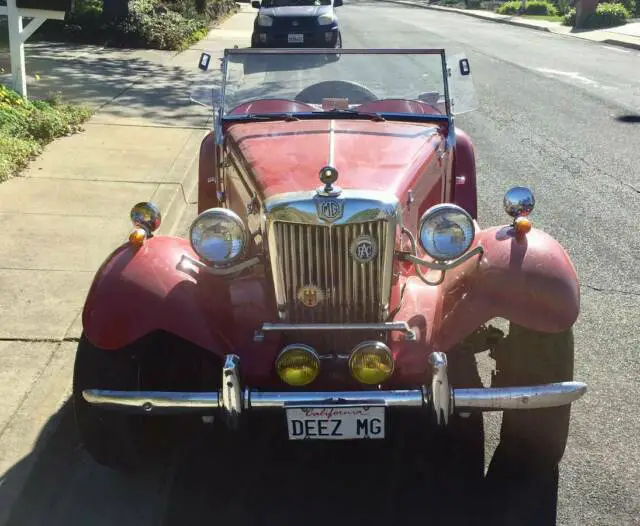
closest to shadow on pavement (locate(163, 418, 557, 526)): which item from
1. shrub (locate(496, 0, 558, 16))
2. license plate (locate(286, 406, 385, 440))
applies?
license plate (locate(286, 406, 385, 440))

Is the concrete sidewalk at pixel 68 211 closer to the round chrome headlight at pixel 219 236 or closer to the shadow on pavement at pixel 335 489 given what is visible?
the shadow on pavement at pixel 335 489

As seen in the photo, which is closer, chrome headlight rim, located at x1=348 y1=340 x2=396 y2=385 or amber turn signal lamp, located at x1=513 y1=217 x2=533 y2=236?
chrome headlight rim, located at x1=348 y1=340 x2=396 y2=385

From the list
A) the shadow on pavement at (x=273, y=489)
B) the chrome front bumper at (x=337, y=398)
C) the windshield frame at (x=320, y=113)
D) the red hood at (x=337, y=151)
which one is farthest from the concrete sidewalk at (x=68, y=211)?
the red hood at (x=337, y=151)

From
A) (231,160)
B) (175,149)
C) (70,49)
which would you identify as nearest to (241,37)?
(70,49)

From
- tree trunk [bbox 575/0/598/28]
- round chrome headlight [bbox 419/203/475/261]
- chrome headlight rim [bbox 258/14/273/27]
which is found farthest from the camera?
tree trunk [bbox 575/0/598/28]

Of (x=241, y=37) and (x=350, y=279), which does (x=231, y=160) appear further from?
(x=241, y=37)

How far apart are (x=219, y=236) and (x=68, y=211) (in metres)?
3.62

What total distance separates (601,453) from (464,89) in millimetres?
2130

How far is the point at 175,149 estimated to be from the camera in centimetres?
848

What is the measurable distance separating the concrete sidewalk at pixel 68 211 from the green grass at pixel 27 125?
139 millimetres

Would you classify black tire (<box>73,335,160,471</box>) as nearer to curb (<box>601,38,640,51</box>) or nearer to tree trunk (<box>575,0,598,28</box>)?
curb (<box>601,38,640,51</box>)

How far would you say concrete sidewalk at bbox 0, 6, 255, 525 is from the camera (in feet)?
12.4

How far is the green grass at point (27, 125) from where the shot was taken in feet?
24.4

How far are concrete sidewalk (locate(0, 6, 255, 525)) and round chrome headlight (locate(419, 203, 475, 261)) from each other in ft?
6.32
